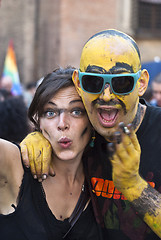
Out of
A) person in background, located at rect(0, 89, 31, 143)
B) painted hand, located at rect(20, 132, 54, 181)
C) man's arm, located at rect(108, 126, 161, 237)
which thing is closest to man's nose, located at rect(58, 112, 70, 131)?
painted hand, located at rect(20, 132, 54, 181)

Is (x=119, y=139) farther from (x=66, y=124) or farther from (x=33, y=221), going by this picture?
(x=33, y=221)

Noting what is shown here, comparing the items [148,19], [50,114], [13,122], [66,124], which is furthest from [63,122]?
[148,19]

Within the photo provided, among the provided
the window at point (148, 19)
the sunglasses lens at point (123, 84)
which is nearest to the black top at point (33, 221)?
the sunglasses lens at point (123, 84)

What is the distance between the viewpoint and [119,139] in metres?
1.92

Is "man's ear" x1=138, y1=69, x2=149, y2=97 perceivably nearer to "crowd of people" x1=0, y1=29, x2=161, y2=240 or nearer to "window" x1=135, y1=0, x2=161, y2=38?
"crowd of people" x1=0, y1=29, x2=161, y2=240

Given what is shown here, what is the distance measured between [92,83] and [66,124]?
0.34 m

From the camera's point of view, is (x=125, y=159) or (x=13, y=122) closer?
(x=125, y=159)

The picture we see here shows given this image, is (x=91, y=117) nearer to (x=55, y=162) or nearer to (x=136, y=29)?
(x=55, y=162)

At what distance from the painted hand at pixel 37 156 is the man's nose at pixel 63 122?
0.50 ft

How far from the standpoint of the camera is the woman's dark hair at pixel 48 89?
250 centimetres

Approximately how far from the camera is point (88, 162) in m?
2.64

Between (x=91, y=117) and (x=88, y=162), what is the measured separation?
16.5 inches

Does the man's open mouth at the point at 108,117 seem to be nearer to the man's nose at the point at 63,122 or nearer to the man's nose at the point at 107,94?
the man's nose at the point at 107,94

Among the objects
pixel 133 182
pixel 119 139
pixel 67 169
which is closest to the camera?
pixel 119 139
